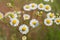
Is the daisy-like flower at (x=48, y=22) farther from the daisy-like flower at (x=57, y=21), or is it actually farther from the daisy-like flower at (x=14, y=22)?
the daisy-like flower at (x=14, y=22)

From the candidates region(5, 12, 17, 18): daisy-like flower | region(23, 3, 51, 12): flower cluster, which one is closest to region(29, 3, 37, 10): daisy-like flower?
region(23, 3, 51, 12): flower cluster

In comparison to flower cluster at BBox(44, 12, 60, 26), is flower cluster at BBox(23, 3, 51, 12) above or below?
above

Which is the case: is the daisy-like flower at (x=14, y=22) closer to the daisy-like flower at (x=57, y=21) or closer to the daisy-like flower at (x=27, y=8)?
the daisy-like flower at (x=27, y=8)

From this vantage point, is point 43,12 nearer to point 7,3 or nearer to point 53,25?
point 53,25

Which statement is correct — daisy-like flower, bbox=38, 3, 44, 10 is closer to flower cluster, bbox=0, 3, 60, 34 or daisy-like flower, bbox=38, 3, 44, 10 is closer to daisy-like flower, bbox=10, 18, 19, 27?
flower cluster, bbox=0, 3, 60, 34

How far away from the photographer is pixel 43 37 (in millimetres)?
928

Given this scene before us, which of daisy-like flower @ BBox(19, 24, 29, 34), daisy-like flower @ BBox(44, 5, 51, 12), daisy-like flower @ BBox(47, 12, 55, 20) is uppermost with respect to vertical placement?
daisy-like flower @ BBox(44, 5, 51, 12)

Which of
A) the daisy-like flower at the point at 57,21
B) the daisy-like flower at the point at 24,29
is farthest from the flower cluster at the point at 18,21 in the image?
the daisy-like flower at the point at 57,21

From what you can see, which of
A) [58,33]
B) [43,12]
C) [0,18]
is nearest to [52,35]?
[58,33]

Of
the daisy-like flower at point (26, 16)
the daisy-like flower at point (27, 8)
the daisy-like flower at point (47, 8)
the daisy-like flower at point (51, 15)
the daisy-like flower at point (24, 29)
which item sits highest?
the daisy-like flower at point (27, 8)

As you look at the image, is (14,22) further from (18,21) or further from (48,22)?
(48,22)

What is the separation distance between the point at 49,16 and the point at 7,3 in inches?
9.6

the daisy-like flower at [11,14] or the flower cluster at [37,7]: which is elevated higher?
the flower cluster at [37,7]

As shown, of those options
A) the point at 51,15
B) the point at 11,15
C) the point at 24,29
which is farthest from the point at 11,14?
the point at 51,15
